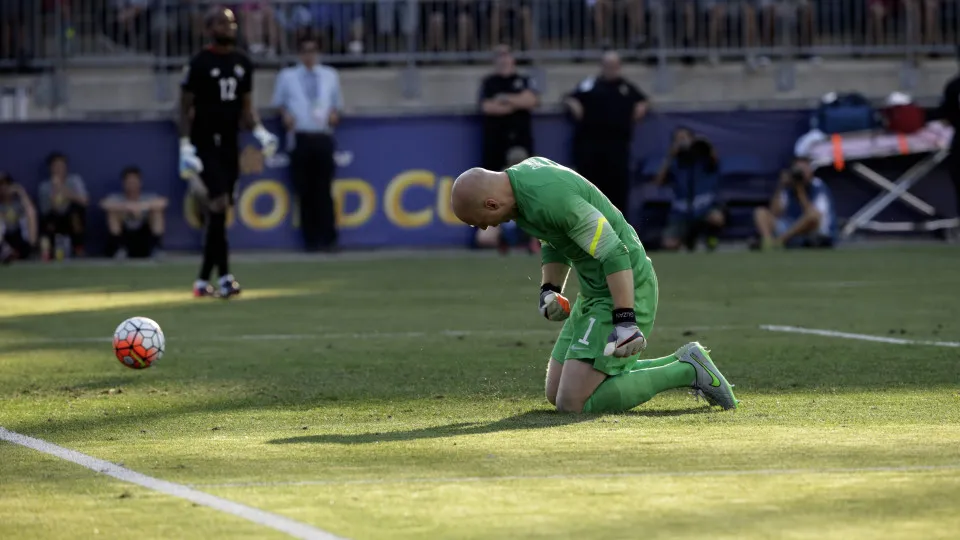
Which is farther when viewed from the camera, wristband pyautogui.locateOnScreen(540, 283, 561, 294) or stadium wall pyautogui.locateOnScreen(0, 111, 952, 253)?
stadium wall pyautogui.locateOnScreen(0, 111, 952, 253)

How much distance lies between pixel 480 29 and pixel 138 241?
692cm

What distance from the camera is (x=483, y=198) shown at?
753 centimetres

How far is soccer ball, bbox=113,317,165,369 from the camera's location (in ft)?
33.8

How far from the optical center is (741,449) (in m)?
6.62

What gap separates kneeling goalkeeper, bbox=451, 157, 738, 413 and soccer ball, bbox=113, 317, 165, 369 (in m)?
3.05

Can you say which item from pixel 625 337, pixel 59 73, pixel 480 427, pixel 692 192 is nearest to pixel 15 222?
pixel 59 73

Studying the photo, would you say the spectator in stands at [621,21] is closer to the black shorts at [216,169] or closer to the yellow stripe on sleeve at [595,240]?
the black shorts at [216,169]

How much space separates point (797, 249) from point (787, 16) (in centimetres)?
555

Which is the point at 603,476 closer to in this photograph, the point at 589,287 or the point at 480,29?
the point at 589,287

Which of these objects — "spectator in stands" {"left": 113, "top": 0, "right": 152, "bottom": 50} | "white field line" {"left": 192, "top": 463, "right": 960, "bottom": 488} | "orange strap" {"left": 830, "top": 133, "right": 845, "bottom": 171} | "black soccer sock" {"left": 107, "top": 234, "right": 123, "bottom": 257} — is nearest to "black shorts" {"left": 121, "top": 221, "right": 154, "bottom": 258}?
"black soccer sock" {"left": 107, "top": 234, "right": 123, "bottom": 257}

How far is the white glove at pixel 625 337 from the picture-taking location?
24.8ft

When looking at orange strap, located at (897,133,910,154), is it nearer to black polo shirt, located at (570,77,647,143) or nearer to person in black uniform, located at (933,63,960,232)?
person in black uniform, located at (933,63,960,232)

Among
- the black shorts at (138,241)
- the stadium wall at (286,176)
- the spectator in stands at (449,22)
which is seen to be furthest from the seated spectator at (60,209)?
the spectator in stands at (449,22)

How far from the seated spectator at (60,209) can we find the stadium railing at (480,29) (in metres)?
3.93
